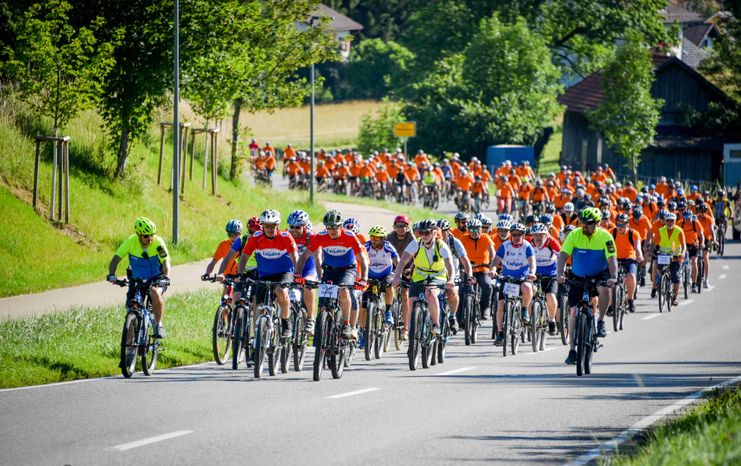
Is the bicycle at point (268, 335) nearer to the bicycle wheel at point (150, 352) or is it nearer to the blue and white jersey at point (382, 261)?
the bicycle wheel at point (150, 352)

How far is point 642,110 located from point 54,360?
55729mm

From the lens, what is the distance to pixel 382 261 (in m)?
19.2

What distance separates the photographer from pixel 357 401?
14.4m

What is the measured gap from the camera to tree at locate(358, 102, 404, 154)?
78.8 metres

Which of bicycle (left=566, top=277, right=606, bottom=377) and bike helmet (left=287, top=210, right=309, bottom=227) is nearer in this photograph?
bicycle (left=566, top=277, right=606, bottom=377)

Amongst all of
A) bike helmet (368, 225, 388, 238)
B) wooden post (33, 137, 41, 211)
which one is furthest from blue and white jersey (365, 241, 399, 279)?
wooden post (33, 137, 41, 211)

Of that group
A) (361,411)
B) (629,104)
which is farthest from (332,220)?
(629,104)

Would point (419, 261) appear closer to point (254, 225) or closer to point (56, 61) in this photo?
point (254, 225)

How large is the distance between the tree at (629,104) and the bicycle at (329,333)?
54024mm

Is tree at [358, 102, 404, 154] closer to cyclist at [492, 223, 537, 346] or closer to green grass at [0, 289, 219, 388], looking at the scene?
green grass at [0, 289, 219, 388]

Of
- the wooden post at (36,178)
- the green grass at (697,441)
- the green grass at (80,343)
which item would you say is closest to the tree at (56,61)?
the wooden post at (36,178)

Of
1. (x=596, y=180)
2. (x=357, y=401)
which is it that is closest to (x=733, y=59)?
(x=596, y=180)

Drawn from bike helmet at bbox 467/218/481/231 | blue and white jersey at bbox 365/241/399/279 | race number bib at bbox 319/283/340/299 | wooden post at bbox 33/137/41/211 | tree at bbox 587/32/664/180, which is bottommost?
race number bib at bbox 319/283/340/299

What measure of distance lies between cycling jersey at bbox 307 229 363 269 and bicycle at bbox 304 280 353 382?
513 millimetres
